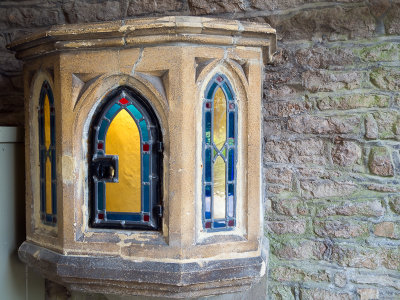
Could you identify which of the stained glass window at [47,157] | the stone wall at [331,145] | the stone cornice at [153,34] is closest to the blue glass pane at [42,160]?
the stained glass window at [47,157]

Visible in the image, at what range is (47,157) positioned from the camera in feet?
7.36

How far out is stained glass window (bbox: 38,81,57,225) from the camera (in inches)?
86.0

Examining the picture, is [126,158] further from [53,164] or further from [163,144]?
[53,164]

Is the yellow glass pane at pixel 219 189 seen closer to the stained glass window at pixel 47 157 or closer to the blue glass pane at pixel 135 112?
the blue glass pane at pixel 135 112

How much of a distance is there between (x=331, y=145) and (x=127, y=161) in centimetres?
135

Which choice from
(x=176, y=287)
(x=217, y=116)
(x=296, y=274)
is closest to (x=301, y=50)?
(x=217, y=116)

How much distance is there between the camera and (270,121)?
2.69 meters

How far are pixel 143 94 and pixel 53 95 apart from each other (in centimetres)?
53

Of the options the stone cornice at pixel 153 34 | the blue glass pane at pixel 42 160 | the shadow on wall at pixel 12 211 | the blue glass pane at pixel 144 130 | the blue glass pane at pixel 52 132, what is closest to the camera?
the stone cornice at pixel 153 34

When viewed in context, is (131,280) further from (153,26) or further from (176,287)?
(153,26)

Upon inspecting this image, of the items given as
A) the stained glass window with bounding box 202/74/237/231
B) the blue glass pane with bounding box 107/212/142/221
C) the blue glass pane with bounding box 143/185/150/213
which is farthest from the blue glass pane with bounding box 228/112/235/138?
the blue glass pane with bounding box 107/212/142/221

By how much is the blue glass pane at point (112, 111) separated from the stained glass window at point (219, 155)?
44cm

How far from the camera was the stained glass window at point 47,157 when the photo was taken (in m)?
2.19

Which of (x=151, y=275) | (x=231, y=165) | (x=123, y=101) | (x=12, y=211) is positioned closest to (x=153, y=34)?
(x=123, y=101)
